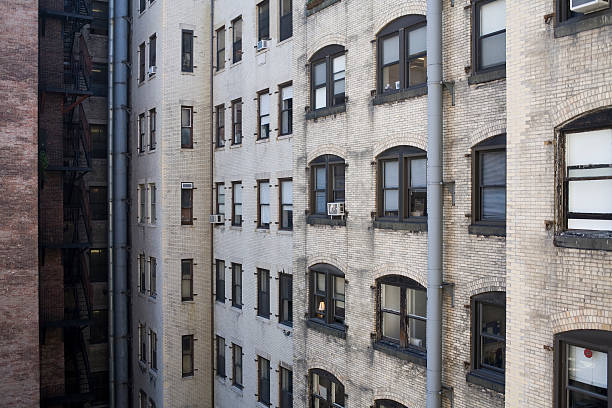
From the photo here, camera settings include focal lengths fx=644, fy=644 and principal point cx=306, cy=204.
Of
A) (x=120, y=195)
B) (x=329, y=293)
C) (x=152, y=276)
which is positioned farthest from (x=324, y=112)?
(x=120, y=195)

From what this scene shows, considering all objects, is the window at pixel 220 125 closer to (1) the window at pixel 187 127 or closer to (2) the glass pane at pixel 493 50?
(1) the window at pixel 187 127

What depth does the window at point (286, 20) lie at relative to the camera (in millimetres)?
21875

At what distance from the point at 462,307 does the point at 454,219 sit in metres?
1.87

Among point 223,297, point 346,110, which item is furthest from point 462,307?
point 223,297

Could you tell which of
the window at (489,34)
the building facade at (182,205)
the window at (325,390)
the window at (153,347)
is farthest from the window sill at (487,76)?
the window at (153,347)

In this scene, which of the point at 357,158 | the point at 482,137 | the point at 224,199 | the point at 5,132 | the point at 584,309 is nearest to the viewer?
the point at 584,309

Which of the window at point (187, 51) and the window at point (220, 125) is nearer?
the window at point (220, 125)

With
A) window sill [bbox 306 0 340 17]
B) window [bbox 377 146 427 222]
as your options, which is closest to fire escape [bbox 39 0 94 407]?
window sill [bbox 306 0 340 17]

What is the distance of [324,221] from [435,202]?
16.7 feet

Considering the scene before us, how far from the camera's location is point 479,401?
519 inches

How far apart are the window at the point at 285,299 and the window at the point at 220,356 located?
540 cm

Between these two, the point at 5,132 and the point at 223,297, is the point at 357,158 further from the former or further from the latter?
the point at 5,132

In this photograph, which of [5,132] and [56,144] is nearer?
[5,132]

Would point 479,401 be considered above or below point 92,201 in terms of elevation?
below
